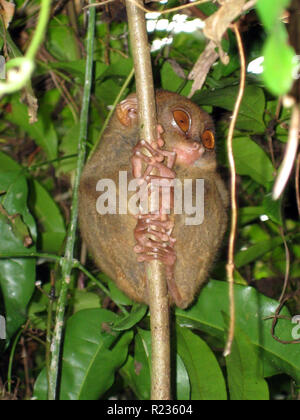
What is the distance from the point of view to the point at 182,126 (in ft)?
8.92

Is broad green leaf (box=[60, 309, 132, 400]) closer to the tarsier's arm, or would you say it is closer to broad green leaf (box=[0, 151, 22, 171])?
the tarsier's arm

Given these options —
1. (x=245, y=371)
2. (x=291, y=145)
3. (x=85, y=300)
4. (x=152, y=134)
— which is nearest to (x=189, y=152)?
(x=152, y=134)

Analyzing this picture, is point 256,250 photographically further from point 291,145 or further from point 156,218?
point 291,145

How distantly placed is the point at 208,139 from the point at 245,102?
43 cm

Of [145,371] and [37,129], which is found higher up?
[37,129]

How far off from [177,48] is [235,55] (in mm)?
1025

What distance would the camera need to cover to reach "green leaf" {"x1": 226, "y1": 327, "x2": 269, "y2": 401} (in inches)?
91.4

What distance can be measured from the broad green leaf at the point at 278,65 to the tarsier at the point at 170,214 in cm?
175

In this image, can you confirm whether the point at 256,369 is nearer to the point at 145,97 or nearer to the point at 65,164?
the point at 145,97

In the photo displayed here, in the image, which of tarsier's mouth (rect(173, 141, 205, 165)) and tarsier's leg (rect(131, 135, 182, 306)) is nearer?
tarsier's leg (rect(131, 135, 182, 306))

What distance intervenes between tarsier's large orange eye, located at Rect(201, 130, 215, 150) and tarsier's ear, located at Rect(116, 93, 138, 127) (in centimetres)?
43

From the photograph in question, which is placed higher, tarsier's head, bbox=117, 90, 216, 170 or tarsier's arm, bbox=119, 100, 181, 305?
tarsier's head, bbox=117, 90, 216, 170

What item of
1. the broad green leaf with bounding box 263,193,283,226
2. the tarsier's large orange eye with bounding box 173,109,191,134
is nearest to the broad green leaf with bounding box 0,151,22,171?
the tarsier's large orange eye with bounding box 173,109,191,134
